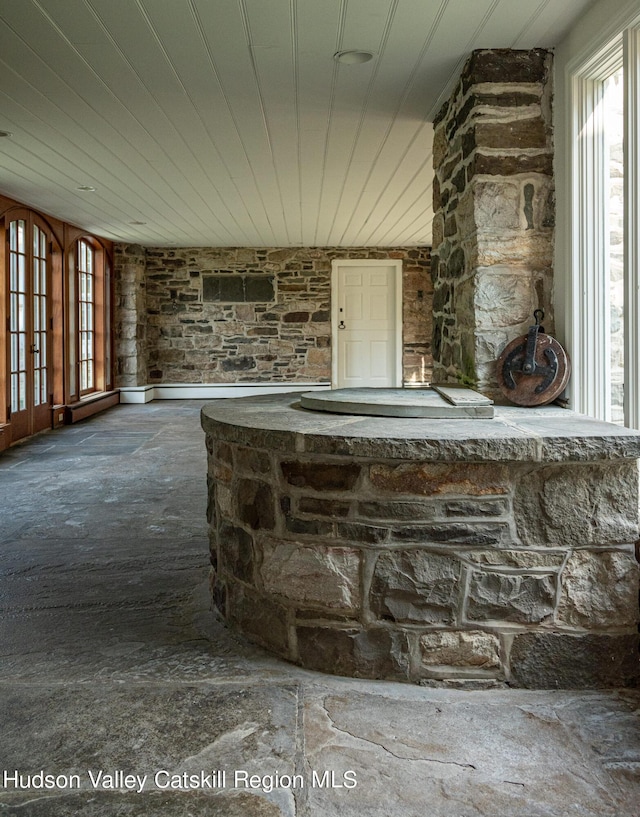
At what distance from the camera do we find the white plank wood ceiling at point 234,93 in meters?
2.82

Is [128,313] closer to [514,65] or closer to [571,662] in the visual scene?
[514,65]

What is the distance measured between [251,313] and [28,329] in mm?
4046

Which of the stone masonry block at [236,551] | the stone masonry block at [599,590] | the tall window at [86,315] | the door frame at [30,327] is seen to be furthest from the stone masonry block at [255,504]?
the tall window at [86,315]

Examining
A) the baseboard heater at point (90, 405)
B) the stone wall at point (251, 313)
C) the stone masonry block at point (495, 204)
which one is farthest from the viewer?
the stone wall at point (251, 313)

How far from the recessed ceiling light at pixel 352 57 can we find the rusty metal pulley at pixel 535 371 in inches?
55.5

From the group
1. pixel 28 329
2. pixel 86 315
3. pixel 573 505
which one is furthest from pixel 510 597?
pixel 86 315

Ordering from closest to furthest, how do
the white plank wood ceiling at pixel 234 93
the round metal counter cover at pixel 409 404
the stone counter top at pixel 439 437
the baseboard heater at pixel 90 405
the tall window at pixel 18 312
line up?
1. the stone counter top at pixel 439 437
2. the round metal counter cover at pixel 409 404
3. the white plank wood ceiling at pixel 234 93
4. the tall window at pixel 18 312
5. the baseboard heater at pixel 90 405

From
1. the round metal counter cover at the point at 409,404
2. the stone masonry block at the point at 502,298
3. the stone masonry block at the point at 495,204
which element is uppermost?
the stone masonry block at the point at 495,204

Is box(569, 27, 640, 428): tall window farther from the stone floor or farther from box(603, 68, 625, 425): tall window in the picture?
the stone floor

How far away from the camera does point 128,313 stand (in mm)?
9984

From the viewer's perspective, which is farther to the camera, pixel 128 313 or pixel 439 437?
pixel 128 313

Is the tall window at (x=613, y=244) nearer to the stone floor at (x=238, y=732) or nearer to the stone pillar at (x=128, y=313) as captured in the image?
the stone floor at (x=238, y=732)

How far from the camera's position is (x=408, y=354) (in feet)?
35.3

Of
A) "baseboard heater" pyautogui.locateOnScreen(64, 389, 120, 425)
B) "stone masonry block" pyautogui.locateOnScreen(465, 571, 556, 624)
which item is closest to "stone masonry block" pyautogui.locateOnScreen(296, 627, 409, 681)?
"stone masonry block" pyautogui.locateOnScreen(465, 571, 556, 624)
